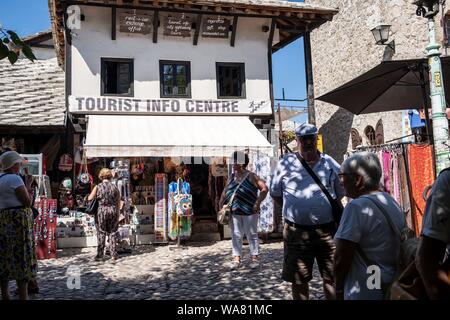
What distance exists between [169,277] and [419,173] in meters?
4.81

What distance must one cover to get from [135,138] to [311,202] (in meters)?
7.48

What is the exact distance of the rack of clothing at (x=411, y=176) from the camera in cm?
726

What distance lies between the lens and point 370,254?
2283 mm

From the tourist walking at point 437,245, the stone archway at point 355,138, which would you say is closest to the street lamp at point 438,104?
the tourist walking at point 437,245

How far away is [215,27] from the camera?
41.4ft

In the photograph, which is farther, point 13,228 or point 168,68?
point 168,68

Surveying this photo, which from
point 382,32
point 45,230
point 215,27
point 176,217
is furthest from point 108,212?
point 382,32

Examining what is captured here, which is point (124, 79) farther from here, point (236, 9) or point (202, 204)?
point (202, 204)

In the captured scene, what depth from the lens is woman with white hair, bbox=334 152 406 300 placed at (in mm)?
2258

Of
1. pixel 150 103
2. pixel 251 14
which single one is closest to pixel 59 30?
pixel 150 103

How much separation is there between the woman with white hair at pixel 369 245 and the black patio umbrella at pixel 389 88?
15.8ft

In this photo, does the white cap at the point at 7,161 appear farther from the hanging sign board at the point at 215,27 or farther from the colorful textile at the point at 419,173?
the hanging sign board at the point at 215,27

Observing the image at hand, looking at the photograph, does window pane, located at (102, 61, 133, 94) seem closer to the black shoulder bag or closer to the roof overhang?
the roof overhang
